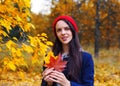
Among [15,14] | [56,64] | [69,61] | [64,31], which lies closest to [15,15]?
[15,14]

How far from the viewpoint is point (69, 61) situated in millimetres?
2879

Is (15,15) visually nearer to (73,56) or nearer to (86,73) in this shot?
(73,56)

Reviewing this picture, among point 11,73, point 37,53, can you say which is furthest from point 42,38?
point 11,73

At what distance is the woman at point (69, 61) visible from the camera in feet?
8.73

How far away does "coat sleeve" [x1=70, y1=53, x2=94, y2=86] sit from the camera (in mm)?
2766

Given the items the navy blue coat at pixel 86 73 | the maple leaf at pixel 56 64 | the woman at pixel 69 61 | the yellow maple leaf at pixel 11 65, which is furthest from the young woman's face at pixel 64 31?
the yellow maple leaf at pixel 11 65

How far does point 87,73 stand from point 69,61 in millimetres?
190

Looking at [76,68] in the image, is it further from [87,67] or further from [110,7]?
[110,7]

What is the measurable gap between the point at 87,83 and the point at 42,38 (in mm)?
968

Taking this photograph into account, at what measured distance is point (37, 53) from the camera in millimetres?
3463

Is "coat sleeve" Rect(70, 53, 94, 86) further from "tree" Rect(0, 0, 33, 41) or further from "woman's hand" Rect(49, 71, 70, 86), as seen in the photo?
"tree" Rect(0, 0, 33, 41)

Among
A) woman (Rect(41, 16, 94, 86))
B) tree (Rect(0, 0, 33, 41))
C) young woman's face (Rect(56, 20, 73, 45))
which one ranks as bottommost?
woman (Rect(41, 16, 94, 86))

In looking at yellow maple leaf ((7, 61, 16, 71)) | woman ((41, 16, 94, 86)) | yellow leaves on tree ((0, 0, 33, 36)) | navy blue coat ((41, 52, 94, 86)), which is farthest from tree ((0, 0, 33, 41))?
navy blue coat ((41, 52, 94, 86))

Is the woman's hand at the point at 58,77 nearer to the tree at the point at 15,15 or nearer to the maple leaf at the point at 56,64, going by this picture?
the maple leaf at the point at 56,64
